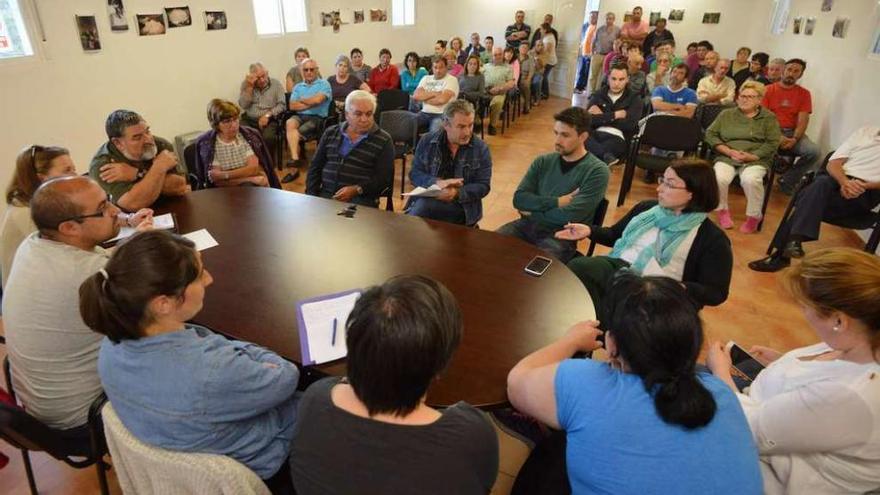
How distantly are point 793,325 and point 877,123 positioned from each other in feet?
7.32

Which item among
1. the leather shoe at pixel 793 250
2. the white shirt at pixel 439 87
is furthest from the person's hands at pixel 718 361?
the white shirt at pixel 439 87

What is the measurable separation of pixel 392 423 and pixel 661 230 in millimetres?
1772

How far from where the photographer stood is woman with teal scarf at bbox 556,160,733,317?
2131mm

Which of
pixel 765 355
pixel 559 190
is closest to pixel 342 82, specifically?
pixel 559 190

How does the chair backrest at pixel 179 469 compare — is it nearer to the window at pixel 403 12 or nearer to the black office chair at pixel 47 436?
the black office chair at pixel 47 436

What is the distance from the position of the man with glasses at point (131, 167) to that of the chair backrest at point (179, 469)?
1.72 meters

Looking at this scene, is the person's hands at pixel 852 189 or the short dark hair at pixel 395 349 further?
the person's hands at pixel 852 189

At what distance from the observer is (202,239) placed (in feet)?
7.28

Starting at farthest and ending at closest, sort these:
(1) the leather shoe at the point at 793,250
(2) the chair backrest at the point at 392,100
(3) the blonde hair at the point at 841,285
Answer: (2) the chair backrest at the point at 392,100 → (1) the leather shoe at the point at 793,250 → (3) the blonde hair at the point at 841,285

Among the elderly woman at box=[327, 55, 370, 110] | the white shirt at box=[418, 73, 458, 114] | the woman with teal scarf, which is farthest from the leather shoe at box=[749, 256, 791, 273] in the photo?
the elderly woman at box=[327, 55, 370, 110]

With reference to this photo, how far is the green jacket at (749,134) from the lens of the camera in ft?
14.6

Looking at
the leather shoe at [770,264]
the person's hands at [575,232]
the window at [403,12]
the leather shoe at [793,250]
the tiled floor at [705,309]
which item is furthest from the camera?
the window at [403,12]

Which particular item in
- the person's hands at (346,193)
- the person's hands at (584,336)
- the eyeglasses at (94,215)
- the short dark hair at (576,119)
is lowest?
the person's hands at (346,193)

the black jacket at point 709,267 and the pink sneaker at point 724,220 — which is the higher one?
the black jacket at point 709,267
